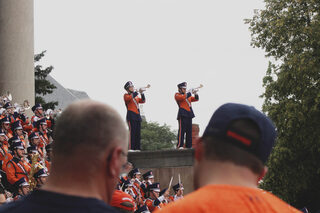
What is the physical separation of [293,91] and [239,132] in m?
22.7

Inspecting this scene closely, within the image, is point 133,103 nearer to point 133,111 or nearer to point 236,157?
point 133,111

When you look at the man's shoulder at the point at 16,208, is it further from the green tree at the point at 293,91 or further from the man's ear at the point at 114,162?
the green tree at the point at 293,91

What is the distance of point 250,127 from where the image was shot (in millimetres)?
2180

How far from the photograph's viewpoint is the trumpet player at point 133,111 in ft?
59.0

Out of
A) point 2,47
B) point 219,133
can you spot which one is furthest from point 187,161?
point 219,133

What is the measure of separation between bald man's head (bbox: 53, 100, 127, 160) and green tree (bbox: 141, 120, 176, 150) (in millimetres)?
70966

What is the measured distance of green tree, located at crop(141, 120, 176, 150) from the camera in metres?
74.2

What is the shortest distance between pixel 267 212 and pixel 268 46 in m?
24.1

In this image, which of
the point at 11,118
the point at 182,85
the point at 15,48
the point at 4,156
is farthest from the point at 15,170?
the point at 15,48

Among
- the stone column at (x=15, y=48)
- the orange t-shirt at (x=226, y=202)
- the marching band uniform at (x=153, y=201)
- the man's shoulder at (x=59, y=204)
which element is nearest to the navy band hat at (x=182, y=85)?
the marching band uniform at (x=153, y=201)

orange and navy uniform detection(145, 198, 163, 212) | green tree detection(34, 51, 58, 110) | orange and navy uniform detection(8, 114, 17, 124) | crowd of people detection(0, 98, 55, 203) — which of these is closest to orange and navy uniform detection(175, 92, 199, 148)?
crowd of people detection(0, 98, 55, 203)

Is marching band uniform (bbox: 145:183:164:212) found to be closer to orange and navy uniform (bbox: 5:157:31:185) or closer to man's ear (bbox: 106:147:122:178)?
orange and navy uniform (bbox: 5:157:31:185)

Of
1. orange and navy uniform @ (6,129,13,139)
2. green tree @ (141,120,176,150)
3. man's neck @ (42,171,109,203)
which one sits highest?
man's neck @ (42,171,109,203)

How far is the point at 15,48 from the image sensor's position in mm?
20703
